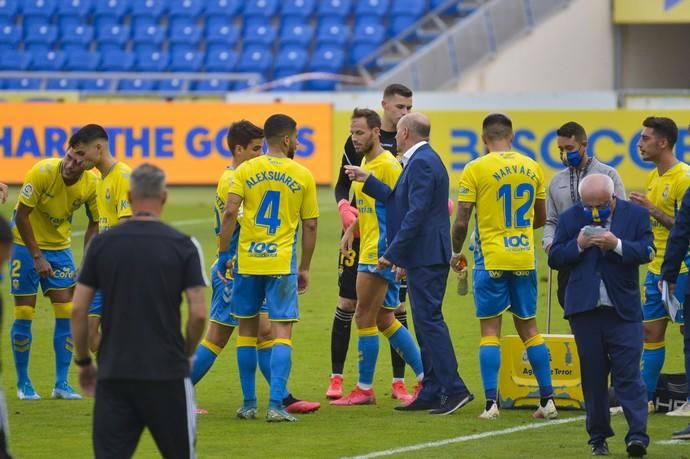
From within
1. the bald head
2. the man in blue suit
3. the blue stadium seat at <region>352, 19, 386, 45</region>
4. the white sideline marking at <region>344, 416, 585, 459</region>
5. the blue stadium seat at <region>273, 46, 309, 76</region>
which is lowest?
the white sideline marking at <region>344, 416, 585, 459</region>

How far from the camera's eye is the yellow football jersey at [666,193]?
9.59 meters

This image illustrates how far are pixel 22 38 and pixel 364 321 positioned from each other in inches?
969

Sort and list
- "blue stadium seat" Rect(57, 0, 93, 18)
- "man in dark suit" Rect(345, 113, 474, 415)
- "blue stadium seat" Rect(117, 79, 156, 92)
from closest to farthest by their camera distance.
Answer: "man in dark suit" Rect(345, 113, 474, 415) < "blue stadium seat" Rect(117, 79, 156, 92) < "blue stadium seat" Rect(57, 0, 93, 18)

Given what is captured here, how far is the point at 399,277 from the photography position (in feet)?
32.5

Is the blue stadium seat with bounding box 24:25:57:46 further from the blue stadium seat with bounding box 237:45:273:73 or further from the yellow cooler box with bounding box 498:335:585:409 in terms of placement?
the yellow cooler box with bounding box 498:335:585:409

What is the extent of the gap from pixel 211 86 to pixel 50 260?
20.1m

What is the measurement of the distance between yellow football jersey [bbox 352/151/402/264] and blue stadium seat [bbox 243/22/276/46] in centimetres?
2187

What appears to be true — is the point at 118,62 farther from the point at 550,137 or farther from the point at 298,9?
the point at 550,137

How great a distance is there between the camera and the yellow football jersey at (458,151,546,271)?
9688 mm

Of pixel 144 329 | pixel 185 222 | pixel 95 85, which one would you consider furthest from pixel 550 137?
pixel 144 329

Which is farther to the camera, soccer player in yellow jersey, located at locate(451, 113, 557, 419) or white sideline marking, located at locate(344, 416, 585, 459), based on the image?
soccer player in yellow jersey, located at locate(451, 113, 557, 419)

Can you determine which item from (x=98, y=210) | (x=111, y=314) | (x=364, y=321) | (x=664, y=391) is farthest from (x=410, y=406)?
(x=111, y=314)

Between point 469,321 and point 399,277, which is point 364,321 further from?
point 469,321

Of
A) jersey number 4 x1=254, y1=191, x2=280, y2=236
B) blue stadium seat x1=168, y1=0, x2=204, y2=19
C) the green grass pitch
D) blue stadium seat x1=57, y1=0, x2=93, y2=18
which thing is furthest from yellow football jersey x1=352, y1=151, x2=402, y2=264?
blue stadium seat x1=57, y1=0, x2=93, y2=18
